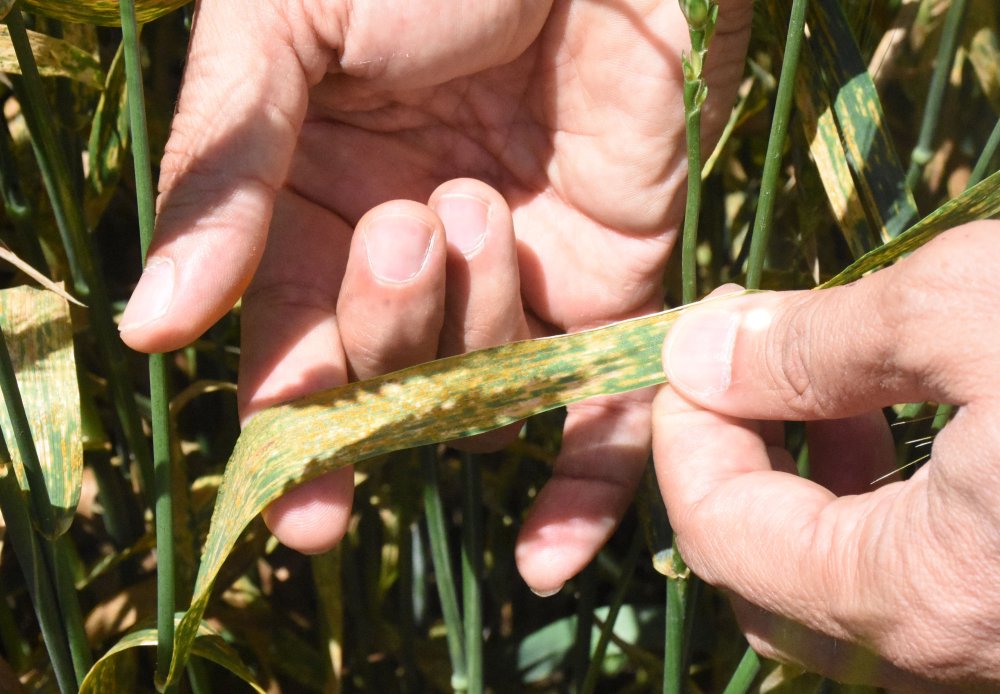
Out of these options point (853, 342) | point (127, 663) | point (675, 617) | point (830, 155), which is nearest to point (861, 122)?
point (830, 155)

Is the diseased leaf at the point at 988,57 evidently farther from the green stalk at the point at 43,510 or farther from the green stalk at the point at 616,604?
the green stalk at the point at 43,510

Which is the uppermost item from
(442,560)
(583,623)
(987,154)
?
(987,154)

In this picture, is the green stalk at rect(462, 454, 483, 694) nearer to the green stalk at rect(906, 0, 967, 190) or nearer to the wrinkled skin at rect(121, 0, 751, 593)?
the wrinkled skin at rect(121, 0, 751, 593)

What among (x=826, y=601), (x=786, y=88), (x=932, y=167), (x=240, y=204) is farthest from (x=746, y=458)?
(x=932, y=167)

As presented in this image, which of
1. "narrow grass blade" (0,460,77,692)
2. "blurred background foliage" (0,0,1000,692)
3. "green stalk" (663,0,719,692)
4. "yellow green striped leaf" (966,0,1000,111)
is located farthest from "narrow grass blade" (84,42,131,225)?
"yellow green striped leaf" (966,0,1000,111)

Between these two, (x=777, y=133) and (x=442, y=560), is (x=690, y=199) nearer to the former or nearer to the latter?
(x=777, y=133)

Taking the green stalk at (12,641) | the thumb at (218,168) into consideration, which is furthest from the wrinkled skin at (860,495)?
the green stalk at (12,641)

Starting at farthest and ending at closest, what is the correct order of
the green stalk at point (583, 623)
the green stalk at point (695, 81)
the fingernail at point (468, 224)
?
the green stalk at point (583, 623) < the fingernail at point (468, 224) < the green stalk at point (695, 81)

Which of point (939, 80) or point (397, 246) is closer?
point (397, 246)
